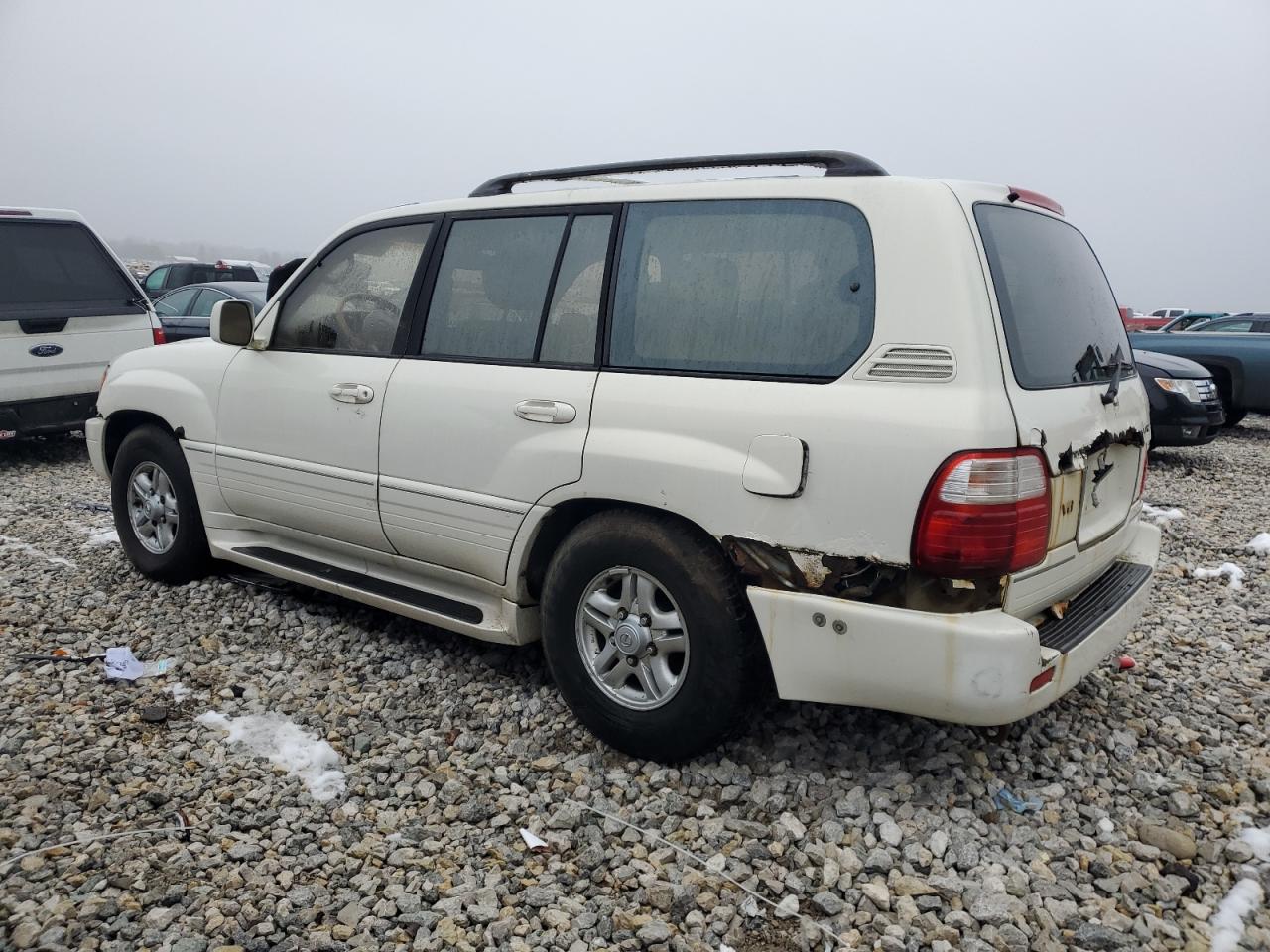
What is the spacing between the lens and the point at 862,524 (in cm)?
253

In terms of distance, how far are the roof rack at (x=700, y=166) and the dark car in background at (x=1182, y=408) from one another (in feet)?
21.3

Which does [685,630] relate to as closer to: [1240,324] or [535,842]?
[535,842]

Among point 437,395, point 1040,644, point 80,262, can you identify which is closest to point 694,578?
point 1040,644

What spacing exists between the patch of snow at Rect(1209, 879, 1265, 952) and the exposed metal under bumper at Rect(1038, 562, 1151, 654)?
0.74m

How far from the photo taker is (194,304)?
11.8 meters

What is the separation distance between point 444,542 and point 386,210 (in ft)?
4.81

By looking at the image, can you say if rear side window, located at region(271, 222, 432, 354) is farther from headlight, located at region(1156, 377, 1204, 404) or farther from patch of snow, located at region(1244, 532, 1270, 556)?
headlight, located at region(1156, 377, 1204, 404)

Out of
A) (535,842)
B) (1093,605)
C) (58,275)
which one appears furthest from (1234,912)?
(58,275)

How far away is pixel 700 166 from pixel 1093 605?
1.90 m

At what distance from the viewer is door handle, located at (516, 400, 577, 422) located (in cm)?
308

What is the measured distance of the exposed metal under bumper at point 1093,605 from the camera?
8.84 feet

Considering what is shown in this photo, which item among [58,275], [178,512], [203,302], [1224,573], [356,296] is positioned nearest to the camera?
[356,296]

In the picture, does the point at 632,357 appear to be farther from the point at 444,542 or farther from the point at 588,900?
the point at 588,900

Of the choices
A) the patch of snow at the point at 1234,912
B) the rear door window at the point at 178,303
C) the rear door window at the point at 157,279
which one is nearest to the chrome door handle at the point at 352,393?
the patch of snow at the point at 1234,912
